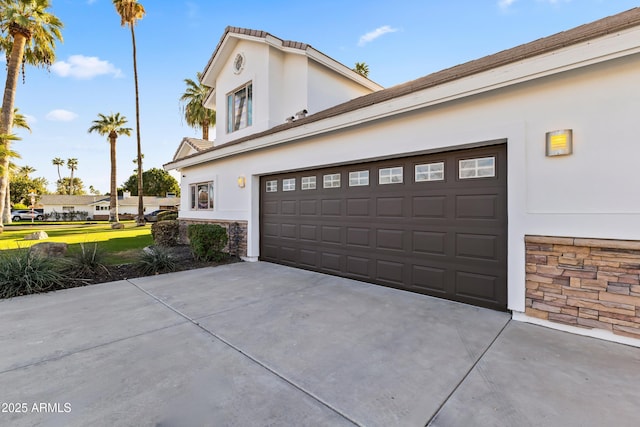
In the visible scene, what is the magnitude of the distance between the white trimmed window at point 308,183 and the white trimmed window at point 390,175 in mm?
1882

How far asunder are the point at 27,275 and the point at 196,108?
21571mm

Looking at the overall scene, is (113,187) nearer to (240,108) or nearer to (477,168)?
(240,108)

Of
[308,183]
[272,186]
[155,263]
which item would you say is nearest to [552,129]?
[308,183]

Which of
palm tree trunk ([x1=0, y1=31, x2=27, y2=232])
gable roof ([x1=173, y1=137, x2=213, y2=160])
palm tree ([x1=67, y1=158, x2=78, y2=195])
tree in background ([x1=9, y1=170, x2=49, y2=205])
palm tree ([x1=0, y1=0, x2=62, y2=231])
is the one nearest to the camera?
gable roof ([x1=173, y1=137, x2=213, y2=160])

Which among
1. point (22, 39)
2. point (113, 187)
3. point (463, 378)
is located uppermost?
point (22, 39)

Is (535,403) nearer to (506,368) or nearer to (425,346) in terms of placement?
(506,368)

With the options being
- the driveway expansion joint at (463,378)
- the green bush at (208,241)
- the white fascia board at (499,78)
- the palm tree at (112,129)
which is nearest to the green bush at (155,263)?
the green bush at (208,241)

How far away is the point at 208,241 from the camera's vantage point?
793 cm

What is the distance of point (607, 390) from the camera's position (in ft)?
7.76

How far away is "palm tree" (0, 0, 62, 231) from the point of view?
14492mm

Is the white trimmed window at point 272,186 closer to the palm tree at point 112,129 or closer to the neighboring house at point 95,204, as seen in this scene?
the palm tree at point 112,129

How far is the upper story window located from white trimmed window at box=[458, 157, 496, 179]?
7849mm

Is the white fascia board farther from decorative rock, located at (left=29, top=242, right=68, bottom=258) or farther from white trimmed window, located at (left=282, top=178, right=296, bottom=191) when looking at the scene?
Result: decorative rock, located at (left=29, top=242, right=68, bottom=258)

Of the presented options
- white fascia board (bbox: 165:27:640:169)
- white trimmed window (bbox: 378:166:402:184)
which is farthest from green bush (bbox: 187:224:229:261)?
white trimmed window (bbox: 378:166:402:184)
